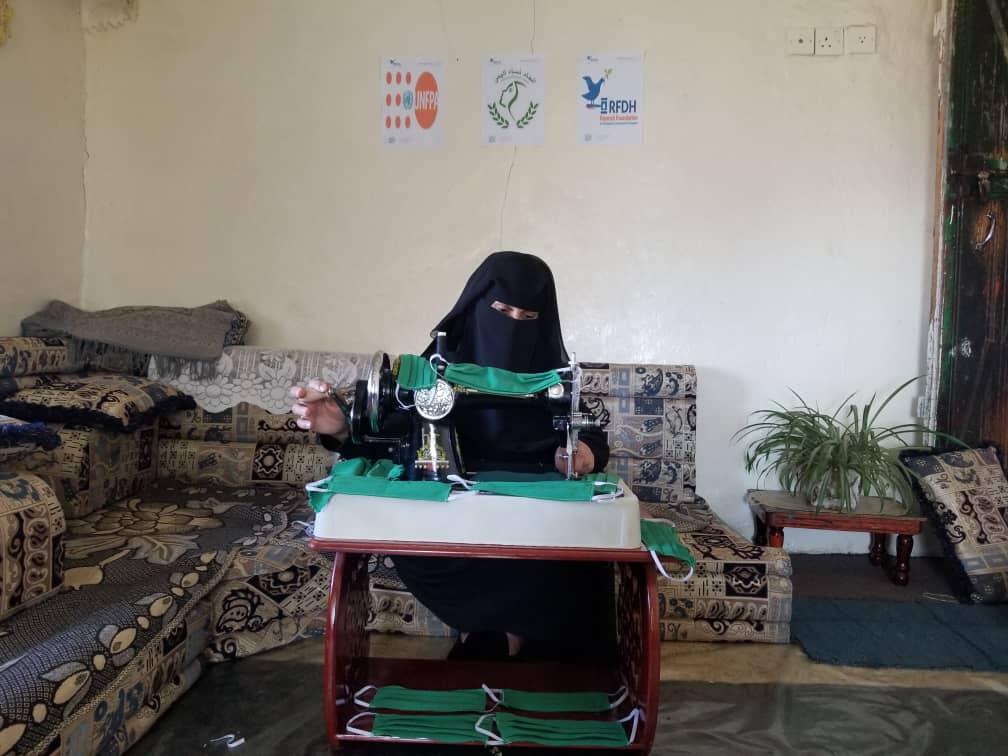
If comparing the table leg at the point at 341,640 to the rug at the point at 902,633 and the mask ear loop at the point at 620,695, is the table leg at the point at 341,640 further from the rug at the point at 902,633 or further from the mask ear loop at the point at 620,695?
the rug at the point at 902,633

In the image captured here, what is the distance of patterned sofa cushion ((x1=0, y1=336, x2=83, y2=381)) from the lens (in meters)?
2.37

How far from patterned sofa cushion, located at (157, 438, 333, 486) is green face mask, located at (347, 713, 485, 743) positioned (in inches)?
54.9

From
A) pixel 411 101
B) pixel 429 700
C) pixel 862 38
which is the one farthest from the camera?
pixel 411 101

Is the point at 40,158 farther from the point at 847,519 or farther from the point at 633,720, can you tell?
the point at 847,519

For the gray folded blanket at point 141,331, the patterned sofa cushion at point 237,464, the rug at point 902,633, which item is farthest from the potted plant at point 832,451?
the gray folded blanket at point 141,331

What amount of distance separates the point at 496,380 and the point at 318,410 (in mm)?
391

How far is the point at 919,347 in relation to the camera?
3.16m

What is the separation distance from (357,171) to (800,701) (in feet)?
8.63

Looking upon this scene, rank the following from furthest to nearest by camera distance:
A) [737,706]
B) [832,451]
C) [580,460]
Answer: [832,451] < [737,706] < [580,460]

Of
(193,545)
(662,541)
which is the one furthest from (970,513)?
(193,545)

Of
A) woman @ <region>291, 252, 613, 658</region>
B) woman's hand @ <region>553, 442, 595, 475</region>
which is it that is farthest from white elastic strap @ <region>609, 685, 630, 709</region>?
woman's hand @ <region>553, 442, 595, 475</region>

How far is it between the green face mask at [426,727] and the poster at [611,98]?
2.47m

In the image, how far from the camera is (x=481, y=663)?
171 centimetres

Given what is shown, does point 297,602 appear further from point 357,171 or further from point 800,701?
point 357,171
